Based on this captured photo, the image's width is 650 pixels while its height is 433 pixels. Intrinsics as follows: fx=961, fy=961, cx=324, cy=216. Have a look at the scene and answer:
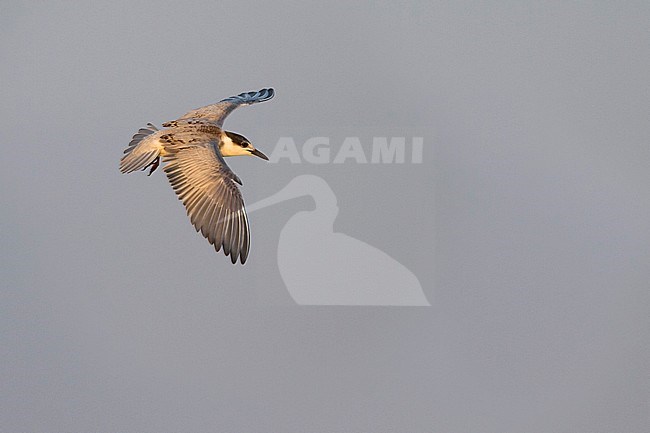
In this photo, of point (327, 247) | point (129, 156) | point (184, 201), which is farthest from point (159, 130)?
point (327, 247)

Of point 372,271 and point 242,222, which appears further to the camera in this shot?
point 372,271

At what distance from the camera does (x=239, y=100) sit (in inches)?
140

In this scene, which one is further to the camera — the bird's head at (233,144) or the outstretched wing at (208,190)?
the bird's head at (233,144)

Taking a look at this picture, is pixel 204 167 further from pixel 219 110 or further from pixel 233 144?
pixel 219 110

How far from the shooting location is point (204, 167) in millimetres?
2916

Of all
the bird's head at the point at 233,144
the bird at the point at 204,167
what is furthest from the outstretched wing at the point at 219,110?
the bird's head at the point at 233,144

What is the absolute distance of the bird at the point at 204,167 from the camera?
9.04 feet

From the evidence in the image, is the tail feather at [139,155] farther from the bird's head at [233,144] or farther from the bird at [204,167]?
the bird's head at [233,144]

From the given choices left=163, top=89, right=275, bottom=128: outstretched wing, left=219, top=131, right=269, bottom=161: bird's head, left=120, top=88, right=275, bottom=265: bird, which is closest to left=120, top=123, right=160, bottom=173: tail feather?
left=120, top=88, right=275, bottom=265: bird

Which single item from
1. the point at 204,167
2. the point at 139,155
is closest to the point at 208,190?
the point at 204,167

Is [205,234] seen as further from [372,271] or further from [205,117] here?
[372,271]

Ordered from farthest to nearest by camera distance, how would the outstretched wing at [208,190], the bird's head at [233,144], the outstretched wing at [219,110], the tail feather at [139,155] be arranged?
the outstretched wing at [219,110]
the bird's head at [233,144]
the tail feather at [139,155]
the outstretched wing at [208,190]

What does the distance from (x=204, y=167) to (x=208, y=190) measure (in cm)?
9

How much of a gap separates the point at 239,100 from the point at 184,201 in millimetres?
805
